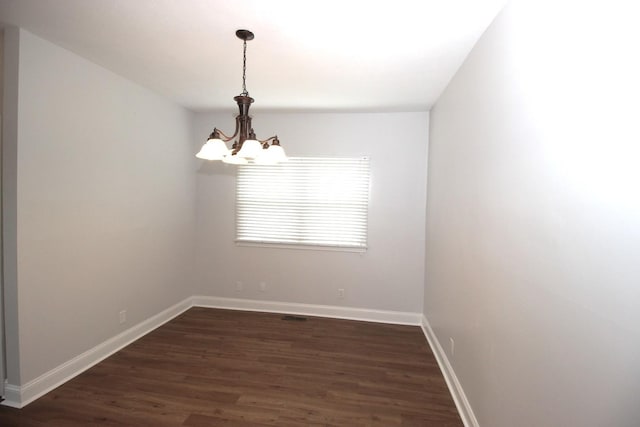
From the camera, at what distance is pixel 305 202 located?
163 inches

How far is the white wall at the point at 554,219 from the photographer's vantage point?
911 millimetres

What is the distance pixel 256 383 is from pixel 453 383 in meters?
1.64

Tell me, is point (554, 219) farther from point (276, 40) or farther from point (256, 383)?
point (256, 383)

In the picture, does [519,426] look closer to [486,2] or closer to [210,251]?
[486,2]

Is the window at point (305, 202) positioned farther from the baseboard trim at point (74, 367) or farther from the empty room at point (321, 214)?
the baseboard trim at point (74, 367)

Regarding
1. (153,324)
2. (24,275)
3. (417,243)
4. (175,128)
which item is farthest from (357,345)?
(175,128)

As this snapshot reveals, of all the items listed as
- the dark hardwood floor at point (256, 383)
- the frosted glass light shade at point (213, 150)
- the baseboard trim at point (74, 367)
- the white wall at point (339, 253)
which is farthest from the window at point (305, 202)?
the frosted glass light shade at point (213, 150)

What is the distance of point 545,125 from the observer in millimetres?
1310

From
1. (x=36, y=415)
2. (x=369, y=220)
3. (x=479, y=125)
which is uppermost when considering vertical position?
(x=479, y=125)

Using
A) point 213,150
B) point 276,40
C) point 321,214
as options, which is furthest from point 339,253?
point 276,40

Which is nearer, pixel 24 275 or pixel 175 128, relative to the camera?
pixel 24 275

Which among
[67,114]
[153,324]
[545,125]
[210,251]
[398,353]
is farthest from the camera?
[210,251]

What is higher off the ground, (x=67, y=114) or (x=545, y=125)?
(x=67, y=114)

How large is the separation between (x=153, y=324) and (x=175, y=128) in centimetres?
242
